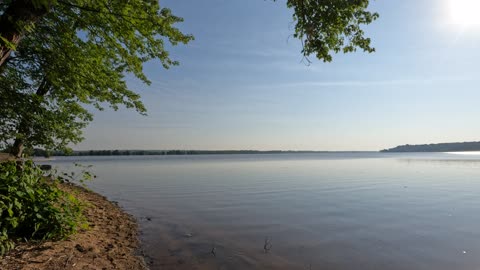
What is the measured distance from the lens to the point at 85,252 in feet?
27.3

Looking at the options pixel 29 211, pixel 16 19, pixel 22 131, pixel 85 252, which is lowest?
pixel 85 252

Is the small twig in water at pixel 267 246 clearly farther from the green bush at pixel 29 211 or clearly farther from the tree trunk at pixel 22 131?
the tree trunk at pixel 22 131

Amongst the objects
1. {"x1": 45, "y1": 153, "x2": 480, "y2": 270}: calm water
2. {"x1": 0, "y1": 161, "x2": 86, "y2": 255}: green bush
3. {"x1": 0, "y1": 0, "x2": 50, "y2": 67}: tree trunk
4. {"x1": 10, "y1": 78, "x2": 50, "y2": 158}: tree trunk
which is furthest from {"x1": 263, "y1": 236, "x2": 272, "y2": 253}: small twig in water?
{"x1": 10, "y1": 78, "x2": 50, "y2": 158}: tree trunk

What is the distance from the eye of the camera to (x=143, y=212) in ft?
58.6

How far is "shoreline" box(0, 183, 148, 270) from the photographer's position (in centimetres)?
698

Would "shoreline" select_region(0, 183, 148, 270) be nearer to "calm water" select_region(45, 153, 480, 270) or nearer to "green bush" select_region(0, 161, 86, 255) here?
"green bush" select_region(0, 161, 86, 255)

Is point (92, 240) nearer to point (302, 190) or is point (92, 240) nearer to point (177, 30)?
point (177, 30)

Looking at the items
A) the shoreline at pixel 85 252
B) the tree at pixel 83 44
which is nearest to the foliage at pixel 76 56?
the tree at pixel 83 44

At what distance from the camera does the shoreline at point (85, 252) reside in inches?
275

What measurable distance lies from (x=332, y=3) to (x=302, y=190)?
2030cm

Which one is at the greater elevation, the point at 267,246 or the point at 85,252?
the point at 85,252

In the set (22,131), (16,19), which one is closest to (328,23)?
(16,19)

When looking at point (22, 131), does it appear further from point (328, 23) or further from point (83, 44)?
point (328, 23)

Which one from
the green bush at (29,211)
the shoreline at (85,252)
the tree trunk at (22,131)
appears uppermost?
the tree trunk at (22,131)
